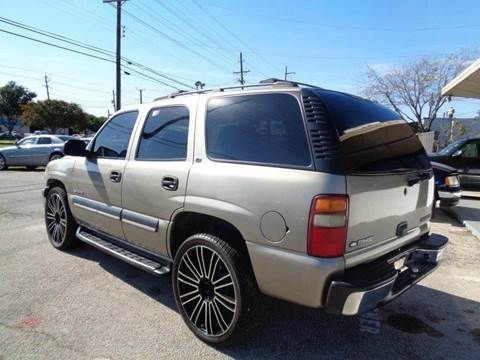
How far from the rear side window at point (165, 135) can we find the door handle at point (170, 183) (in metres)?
0.19

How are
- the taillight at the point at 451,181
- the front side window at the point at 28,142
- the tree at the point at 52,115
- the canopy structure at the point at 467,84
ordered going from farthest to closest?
the tree at the point at 52,115 < the front side window at the point at 28,142 < the canopy structure at the point at 467,84 < the taillight at the point at 451,181

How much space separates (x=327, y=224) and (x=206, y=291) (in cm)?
125

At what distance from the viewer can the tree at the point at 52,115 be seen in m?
48.9

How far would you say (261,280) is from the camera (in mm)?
2445

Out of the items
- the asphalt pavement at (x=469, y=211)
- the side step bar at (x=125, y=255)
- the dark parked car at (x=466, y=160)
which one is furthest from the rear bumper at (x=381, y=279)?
the dark parked car at (x=466, y=160)

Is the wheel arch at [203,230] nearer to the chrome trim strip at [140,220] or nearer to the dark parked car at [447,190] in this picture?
the chrome trim strip at [140,220]

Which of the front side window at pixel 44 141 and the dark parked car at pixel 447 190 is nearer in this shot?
the dark parked car at pixel 447 190

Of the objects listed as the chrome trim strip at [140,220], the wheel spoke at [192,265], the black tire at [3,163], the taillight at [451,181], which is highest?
the taillight at [451,181]

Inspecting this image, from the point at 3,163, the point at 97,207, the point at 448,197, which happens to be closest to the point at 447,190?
the point at 448,197

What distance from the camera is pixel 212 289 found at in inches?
111

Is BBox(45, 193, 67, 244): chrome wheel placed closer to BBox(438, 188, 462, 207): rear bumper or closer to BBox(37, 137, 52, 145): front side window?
BBox(438, 188, 462, 207): rear bumper

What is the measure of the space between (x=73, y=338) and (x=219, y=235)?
143 centimetres

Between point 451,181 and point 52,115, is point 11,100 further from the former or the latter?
point 451,181

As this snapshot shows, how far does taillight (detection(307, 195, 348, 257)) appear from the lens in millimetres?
2145
